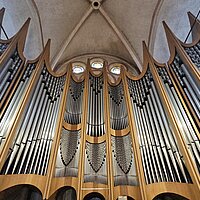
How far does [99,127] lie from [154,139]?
1437 mm

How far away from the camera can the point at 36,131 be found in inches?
199

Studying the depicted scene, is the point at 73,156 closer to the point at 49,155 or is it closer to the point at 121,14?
the point at 49,155

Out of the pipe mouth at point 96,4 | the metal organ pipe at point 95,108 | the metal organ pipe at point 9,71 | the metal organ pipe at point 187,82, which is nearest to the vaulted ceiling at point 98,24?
the pipe mouth at point 96,4

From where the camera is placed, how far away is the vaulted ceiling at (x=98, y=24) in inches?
346

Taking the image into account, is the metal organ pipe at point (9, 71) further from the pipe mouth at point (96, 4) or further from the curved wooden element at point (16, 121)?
the pipe mouth at point (96, 4)

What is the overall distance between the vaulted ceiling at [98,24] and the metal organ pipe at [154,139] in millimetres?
3551

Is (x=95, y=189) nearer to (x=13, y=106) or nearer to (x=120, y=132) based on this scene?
(x=120, y=132)

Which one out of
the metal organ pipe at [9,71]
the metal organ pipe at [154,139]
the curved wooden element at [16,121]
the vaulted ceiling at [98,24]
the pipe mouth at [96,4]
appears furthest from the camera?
the pipe mouth at [96,4]

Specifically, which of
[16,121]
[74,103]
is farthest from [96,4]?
[16,121]

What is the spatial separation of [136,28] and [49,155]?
7.24 m

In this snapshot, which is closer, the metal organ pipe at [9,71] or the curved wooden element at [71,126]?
the metal organ pipe at [9,71]

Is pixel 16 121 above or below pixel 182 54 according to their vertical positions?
below

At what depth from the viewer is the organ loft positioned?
4.16m

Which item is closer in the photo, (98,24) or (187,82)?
(187,82)
